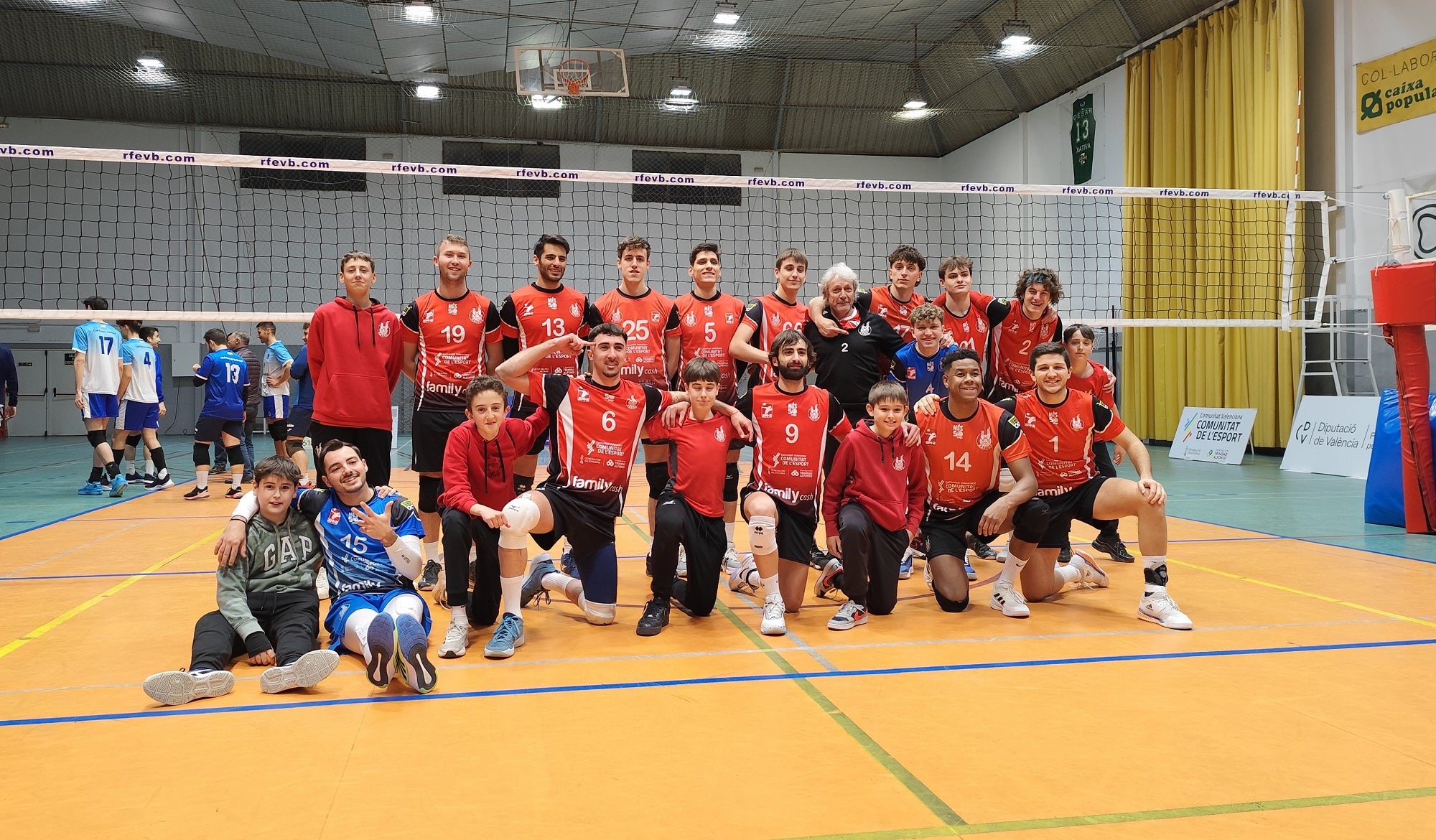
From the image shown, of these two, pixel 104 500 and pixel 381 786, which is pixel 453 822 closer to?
pixel 381 786

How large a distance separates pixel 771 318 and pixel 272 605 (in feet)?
9.83

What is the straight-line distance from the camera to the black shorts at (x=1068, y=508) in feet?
15.4

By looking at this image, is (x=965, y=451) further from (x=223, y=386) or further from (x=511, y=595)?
(x=223, y=386)

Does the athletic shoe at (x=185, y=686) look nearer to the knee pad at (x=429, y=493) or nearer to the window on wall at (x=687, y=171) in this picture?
the knee pad at (x=429, y=493)

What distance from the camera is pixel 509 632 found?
12.8ft

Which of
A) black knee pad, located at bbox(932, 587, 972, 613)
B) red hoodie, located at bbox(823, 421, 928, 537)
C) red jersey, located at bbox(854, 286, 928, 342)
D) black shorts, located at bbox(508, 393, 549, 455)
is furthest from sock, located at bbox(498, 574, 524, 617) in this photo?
red jersey, located at bbox(854, 286, 928, 342)

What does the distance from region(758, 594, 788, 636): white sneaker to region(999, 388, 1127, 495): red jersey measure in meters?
1.52

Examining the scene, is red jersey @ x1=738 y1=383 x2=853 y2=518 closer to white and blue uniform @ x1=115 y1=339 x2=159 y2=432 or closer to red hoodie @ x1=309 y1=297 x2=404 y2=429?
red hoodie @ x1=309 y1=297 x2=404 y2=429

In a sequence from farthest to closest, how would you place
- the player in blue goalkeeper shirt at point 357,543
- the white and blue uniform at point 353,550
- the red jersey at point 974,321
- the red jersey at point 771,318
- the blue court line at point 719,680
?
1. the red jersey at point 974,321
2. the red jersey at point 771,318
3. the white and blue uniform at point 353,550
4. the player in blue goalkeeper shirt at point 357,543
5. the blue court line at point 719,680

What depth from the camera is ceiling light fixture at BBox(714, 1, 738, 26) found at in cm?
1495

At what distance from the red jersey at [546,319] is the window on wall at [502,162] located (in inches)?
590

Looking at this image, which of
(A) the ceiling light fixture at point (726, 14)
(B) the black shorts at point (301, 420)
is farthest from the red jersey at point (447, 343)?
(A) the ceiling light fixture at point (726, 14)

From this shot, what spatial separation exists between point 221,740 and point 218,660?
0.68m

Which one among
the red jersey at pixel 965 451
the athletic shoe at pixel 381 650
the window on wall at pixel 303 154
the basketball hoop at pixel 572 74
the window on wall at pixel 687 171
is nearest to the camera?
the athletic shoe at pixel 381 650
